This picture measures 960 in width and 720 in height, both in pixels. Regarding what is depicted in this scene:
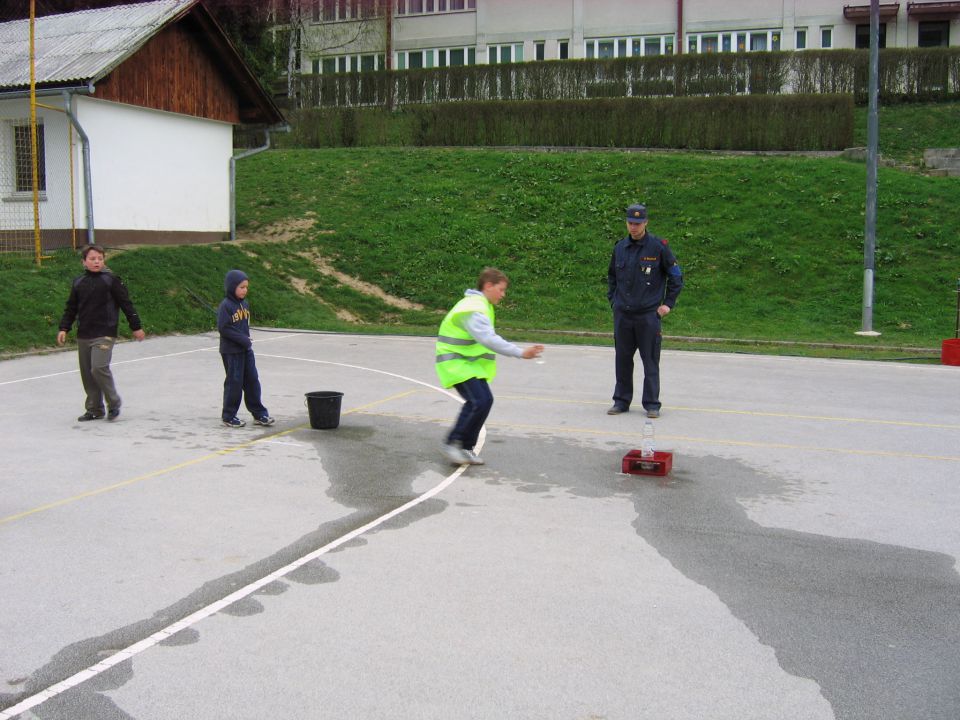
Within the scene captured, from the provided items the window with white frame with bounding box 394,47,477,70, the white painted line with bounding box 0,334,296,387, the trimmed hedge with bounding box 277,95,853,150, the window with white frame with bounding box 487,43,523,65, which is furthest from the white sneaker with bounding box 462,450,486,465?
the window with white frame with bounding box 394,47,477,70

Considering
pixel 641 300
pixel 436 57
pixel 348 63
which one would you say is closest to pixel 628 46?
pixel 436 57

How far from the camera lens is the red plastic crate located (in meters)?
8.38

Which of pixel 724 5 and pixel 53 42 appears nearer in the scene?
pixel 53 42

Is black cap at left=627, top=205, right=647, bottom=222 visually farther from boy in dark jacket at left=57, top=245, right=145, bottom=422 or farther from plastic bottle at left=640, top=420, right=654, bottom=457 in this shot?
boy in dark jacket at left=57, top=245, right=145, bottom=422

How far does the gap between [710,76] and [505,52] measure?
14918mm

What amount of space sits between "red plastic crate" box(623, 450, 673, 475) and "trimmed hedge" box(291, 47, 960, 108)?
25.9 meters

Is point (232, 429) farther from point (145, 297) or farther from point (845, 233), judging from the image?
point (845, 233)

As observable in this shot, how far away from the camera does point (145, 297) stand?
1992 centimetres

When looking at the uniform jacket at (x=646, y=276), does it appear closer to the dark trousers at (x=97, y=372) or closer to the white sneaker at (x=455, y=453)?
the white sneaker at (x=455, y=453)

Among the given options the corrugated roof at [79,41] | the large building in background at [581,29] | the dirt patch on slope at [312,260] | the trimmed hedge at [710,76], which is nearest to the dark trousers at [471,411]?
the dirt patch on slope at [312,260]

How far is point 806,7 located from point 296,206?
79.5ft

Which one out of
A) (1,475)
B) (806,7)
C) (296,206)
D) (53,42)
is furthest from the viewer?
(806,7)

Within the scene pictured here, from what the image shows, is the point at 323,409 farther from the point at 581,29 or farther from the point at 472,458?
the point at 581,29

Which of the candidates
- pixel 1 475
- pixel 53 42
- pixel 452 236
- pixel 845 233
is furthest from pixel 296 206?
pixel 1 475
